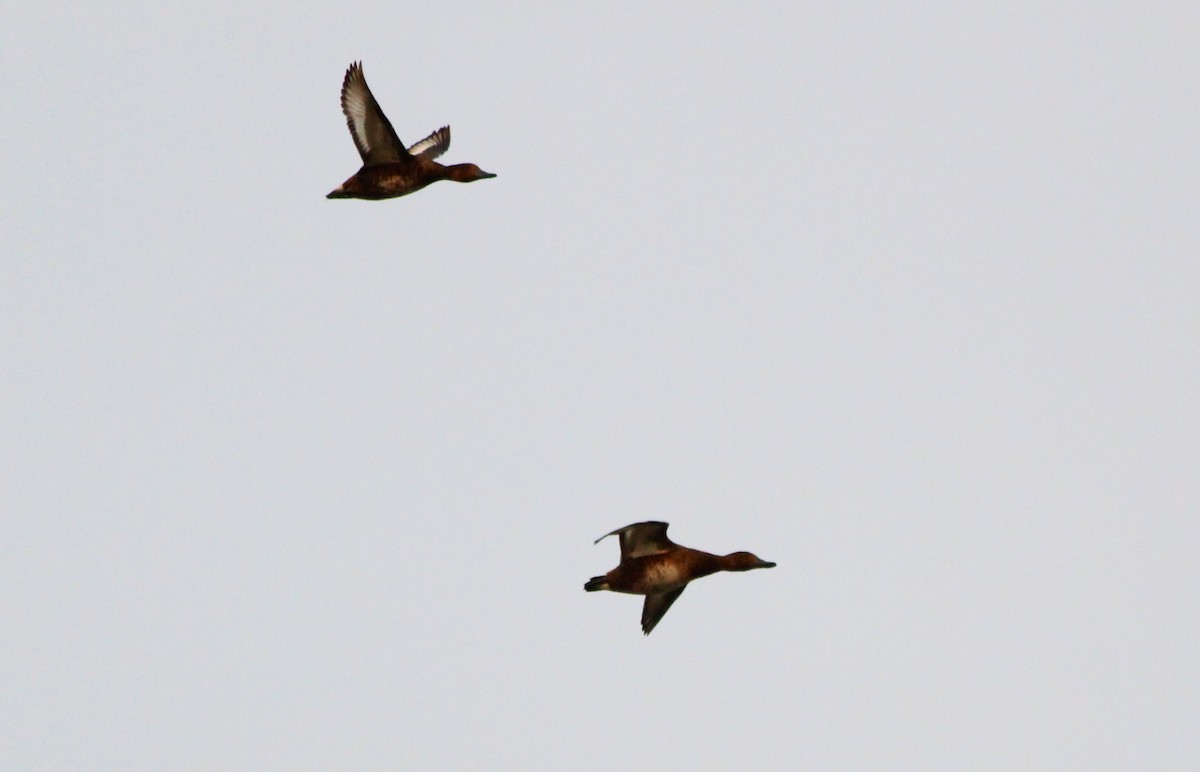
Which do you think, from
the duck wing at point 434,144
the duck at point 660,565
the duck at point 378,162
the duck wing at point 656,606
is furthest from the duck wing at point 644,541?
the duck wing at point 434,144

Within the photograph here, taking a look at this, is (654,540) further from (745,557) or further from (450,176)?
(450,176)

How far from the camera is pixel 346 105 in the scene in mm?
23219

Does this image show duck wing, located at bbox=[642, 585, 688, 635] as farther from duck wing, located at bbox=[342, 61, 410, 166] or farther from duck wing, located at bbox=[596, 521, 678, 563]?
duck wing, located at bbox=[342, 61, 410, 166]

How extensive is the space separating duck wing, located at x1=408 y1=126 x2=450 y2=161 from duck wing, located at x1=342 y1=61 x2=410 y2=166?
9.45ft

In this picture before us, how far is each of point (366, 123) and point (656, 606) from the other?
7492 millimetres

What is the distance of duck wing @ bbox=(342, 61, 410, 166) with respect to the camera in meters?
23.0

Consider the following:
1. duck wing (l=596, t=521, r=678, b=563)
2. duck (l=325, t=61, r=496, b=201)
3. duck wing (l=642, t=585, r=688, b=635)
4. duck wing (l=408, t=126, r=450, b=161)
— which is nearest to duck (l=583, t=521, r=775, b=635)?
duck wing (l=596, t=521, r=678, b=563)

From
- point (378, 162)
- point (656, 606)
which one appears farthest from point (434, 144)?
point (656, 606)

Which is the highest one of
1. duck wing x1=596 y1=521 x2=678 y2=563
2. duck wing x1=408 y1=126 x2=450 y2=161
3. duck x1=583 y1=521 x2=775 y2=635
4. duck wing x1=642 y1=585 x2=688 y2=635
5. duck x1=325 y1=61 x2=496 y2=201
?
duck wing x1=408 y1=126 x2=450 y2=161

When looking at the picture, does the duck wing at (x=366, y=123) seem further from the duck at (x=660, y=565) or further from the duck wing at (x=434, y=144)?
the duck at (x=660, y=565)

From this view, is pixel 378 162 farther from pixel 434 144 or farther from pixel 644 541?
pixel 644 541

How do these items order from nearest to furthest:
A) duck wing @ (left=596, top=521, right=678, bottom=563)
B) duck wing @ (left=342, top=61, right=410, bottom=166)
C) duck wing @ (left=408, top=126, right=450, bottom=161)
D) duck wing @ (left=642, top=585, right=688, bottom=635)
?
duck wing @ (left=596, top=521, right=678, bottom=563) < duck wing @ (left=642, top=585, right=688, bottom=635) < duck wing @ (left=342, top=61, right=410, bottom=166) < duck wing @ (left=408, top=126, right=450, bottom=161)

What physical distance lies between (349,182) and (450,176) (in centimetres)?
139

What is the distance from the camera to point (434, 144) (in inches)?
1049
